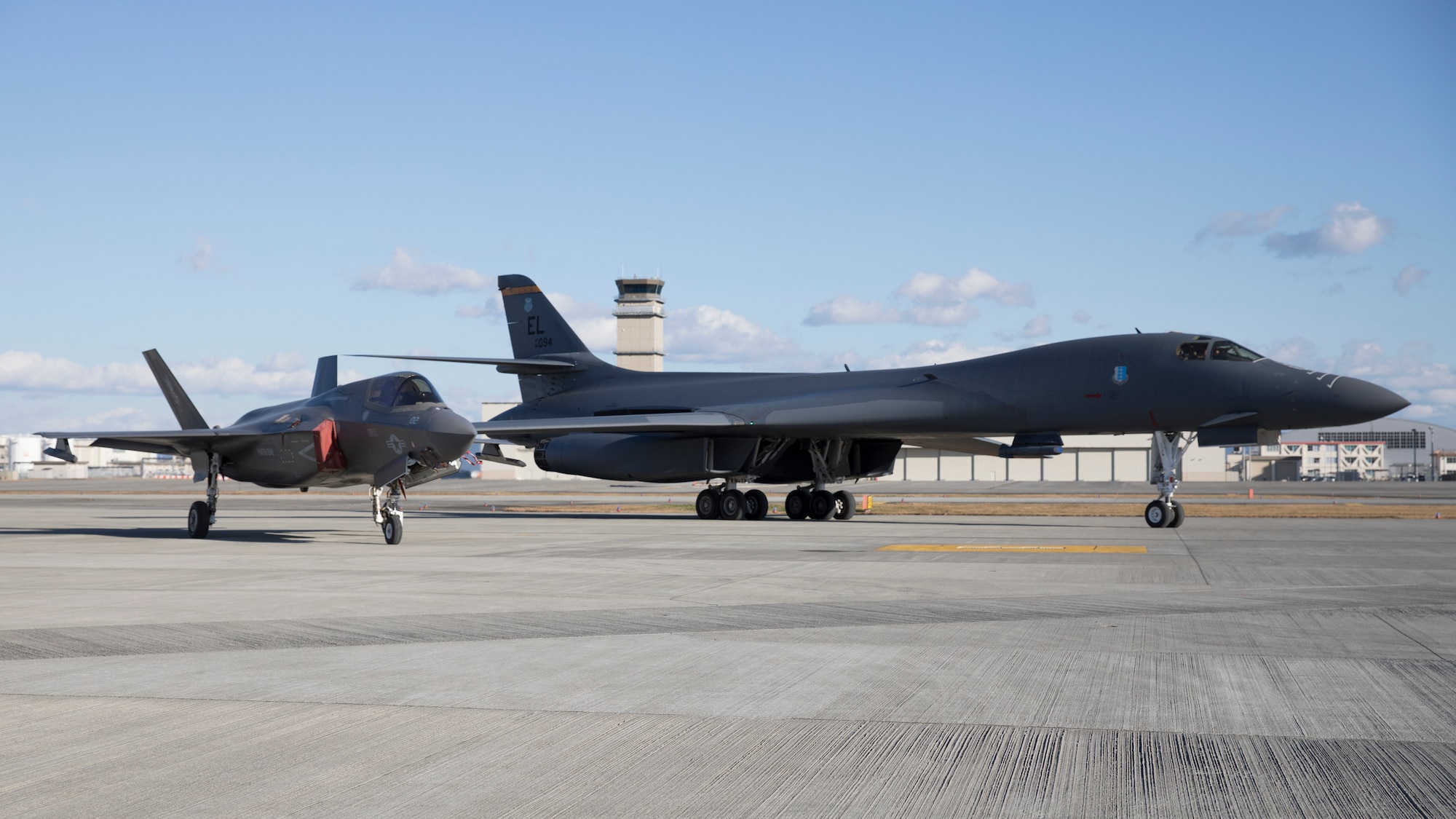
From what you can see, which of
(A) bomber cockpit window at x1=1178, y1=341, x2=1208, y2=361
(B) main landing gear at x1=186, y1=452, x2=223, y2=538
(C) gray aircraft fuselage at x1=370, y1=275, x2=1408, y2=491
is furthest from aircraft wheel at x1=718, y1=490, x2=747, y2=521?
(B) main landing gear at x1=186, y1=452, x2=223, y2=538

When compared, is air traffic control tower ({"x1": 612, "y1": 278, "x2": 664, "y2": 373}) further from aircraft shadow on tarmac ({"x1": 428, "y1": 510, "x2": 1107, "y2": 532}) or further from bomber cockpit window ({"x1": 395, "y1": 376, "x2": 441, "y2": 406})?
bomber cockpit window ({"x1": 395, "y1": 376, "x2": 441, "y2": 406})

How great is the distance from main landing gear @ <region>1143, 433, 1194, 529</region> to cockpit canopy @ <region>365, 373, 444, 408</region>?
12.8m

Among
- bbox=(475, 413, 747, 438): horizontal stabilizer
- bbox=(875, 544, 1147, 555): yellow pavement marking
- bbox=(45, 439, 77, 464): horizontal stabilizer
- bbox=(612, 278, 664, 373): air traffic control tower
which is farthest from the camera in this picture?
bbox=(612, 278, 664, 373): air traffic control tower

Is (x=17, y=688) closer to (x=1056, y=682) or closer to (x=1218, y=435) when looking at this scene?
(x=1056, y=682)

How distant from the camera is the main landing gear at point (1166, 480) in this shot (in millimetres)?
21469

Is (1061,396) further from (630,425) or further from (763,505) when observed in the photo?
(630,425)

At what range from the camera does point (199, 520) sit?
18969 millimetres

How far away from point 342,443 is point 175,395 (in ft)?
16.7

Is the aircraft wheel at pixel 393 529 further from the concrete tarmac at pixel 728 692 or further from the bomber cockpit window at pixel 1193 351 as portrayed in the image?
the bomber cockpit window at pixel 1193 351

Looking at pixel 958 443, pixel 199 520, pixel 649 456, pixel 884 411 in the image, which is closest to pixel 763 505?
pixel 649 456

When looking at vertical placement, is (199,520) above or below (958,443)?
below

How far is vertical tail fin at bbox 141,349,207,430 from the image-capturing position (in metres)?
20.9

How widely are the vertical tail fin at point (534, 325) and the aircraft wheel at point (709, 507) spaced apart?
607cm

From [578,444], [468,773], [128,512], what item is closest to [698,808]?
[468,773]
